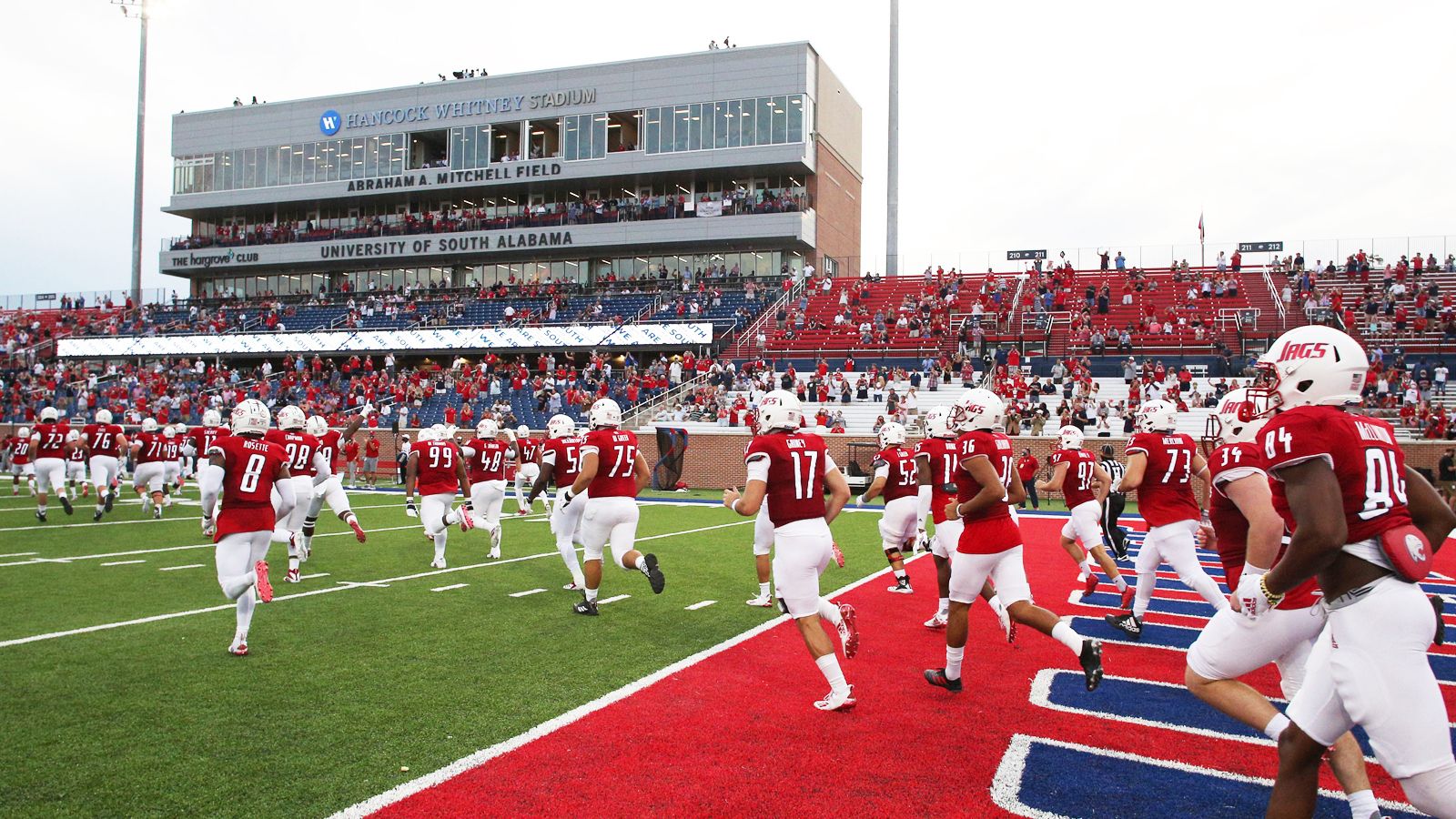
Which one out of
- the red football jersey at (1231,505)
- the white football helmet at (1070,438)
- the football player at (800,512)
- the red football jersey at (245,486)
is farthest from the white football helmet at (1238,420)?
the red football jersey at (245,486)

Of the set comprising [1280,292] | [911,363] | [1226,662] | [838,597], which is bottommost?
[838,597]

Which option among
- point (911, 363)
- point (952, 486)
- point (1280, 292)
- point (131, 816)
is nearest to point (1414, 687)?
point (952, 486)

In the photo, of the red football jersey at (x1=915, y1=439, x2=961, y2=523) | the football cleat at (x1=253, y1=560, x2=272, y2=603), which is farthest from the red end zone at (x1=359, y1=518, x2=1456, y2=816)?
the football cleat at (x1=253, y1=560, x2=272, y2=603)

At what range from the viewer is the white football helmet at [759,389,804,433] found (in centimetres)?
589

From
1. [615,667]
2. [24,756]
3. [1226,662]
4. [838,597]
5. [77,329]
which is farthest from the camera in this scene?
[77,329]

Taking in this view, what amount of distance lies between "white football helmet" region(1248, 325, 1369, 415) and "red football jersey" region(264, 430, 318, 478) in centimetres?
1029

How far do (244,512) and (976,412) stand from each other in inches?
228

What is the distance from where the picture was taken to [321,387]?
125 ft

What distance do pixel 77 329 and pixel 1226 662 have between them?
6001cm

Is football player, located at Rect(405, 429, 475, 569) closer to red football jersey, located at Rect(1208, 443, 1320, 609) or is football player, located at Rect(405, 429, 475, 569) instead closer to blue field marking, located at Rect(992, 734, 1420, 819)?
blue field marking, located at Rect(992, 734, 1420, 819)

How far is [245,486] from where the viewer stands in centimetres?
691

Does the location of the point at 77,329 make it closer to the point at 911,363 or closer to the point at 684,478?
the point at 684,478

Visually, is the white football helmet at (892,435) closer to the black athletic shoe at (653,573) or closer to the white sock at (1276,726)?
the black athletic shoe at (653,573)

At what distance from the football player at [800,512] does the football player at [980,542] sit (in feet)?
2.41
